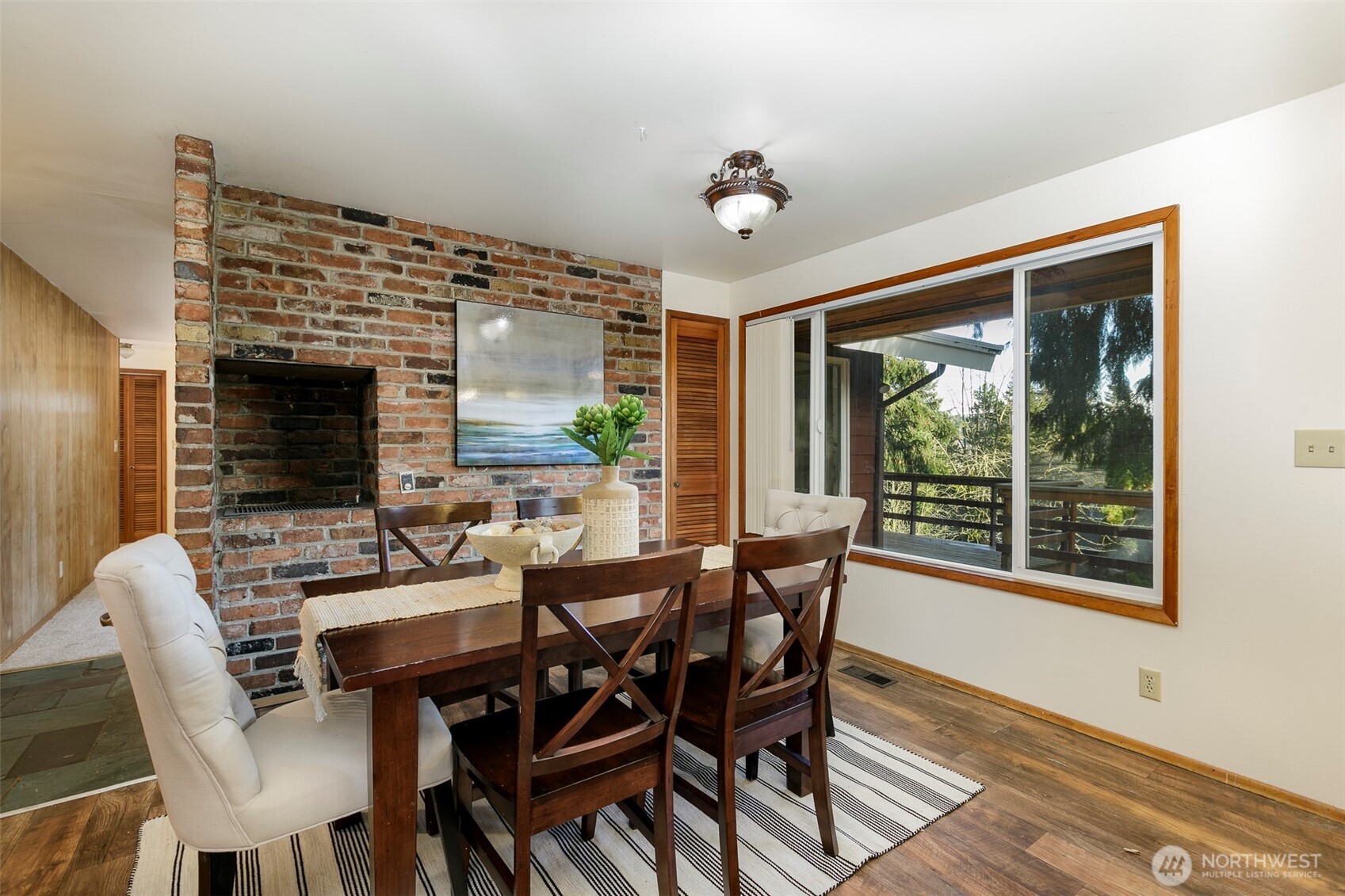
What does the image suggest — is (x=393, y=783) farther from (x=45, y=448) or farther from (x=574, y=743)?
(x=45, y=448)

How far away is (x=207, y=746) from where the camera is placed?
1236 millimetres

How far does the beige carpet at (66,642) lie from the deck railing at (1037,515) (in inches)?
168

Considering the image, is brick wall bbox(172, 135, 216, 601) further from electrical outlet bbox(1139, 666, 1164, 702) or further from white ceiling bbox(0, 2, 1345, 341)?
electrical outlet bbox(1139, 666, 1164, 702)

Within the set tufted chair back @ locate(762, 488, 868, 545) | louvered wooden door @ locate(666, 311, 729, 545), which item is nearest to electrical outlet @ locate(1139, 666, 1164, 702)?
tufted chair back @ locate(762, 488, 868, 545)

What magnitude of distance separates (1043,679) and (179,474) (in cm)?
360

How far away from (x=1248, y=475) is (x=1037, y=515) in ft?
2.47

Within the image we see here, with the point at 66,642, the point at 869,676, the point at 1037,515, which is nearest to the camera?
the point at 1037,515

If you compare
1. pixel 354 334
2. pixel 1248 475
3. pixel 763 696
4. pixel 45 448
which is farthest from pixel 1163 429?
pixel 45 448

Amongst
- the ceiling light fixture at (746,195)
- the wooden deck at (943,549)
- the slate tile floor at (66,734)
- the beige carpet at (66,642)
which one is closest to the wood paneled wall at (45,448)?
the beige carpet at (66,642)

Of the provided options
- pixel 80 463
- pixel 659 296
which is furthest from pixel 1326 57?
pixel 80 463

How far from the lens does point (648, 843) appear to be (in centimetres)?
185

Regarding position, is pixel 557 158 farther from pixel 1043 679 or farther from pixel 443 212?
pixel 1043 679

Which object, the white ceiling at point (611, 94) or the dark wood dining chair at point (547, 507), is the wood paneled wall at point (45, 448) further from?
the dark wood dining chair at point (547, 507)

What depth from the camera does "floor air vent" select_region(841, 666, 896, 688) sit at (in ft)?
10.1
